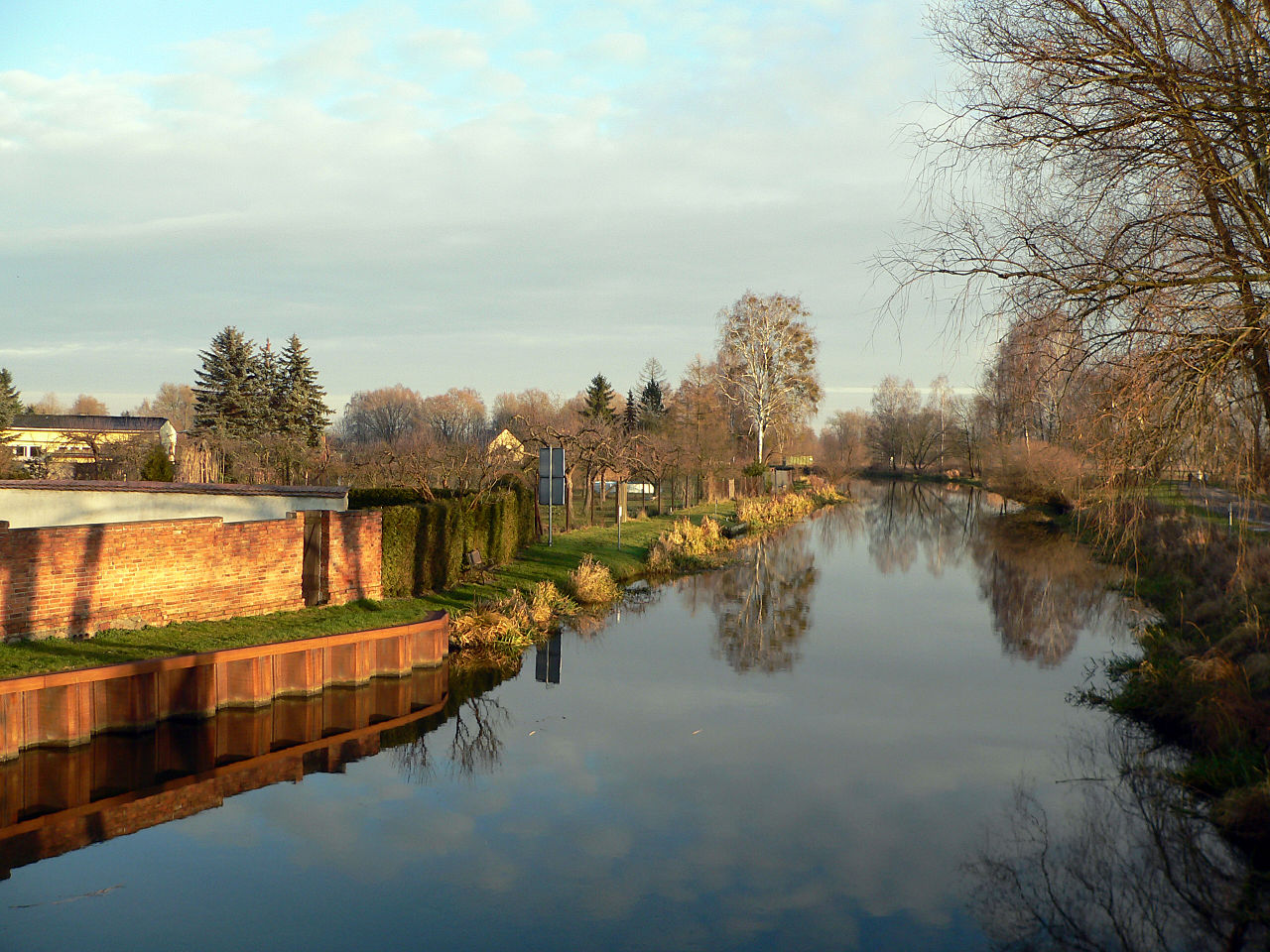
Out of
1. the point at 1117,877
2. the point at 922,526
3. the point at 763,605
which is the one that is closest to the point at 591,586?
the point at 763,605

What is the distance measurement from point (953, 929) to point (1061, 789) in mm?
3440

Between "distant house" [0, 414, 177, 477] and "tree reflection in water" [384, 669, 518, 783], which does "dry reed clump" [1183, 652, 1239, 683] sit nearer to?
"tree reflection in water" [384, 669, 518, 783]

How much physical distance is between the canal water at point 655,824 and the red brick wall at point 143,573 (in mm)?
3218

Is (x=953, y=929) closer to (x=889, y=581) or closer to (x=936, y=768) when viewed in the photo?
(x=936, y=768)

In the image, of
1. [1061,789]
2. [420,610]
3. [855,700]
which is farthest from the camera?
[420,610]

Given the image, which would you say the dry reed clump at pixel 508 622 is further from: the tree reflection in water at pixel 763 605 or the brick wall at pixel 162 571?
the tree reflection in water at pixel 763 605

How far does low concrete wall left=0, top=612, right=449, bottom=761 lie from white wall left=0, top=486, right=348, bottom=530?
5656 millimetres

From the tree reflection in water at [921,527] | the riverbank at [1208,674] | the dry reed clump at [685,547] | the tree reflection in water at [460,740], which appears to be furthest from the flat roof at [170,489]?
the tree reflection in water at [921,527]

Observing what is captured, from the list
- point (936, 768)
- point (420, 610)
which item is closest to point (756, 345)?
point (420, 610)

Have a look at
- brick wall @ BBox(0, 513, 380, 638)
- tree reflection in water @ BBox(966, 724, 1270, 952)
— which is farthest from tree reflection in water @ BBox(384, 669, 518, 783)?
tree reflection in water @ BBox(966, 724, 1270, 952)

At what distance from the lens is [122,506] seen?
699 inches

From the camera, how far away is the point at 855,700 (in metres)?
12.9

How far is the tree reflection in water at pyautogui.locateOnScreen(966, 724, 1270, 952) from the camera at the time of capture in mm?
6730

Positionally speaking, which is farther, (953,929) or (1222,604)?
(1222,604)
